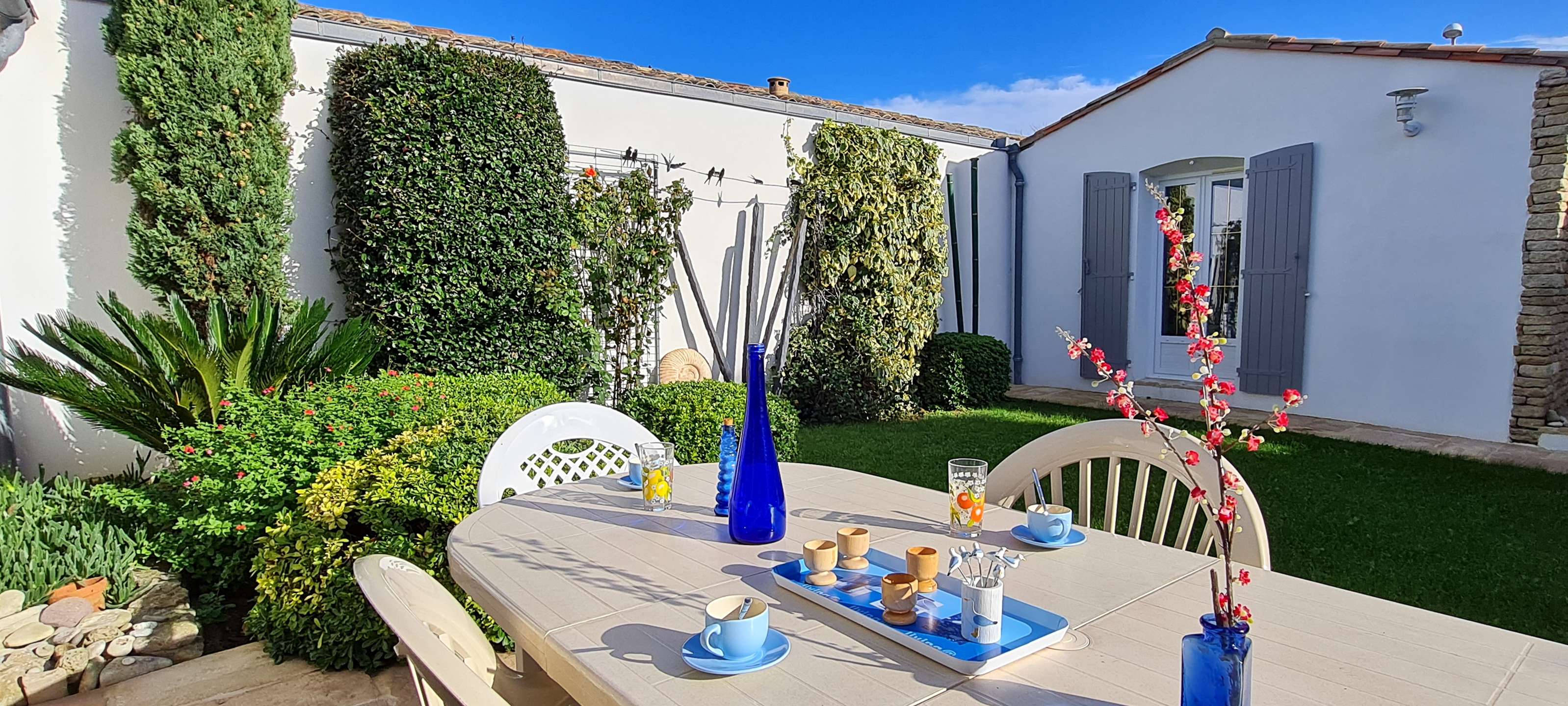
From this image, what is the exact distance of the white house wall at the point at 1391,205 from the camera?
5078mm

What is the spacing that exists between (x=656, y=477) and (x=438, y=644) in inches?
32.8

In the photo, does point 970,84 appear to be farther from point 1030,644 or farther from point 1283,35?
point 1030,644

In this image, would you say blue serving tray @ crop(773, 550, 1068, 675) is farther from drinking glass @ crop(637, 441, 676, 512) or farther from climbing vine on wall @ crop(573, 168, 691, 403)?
climbing vine on wall @ crop(573, 168, 691, 403)

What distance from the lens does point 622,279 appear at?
5.30 meters

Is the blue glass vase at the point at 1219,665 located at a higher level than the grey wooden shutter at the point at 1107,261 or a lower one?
lower

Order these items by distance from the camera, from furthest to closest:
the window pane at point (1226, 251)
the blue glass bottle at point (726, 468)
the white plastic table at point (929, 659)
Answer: the window pane at point (1226, 251), the blue glass bottle at point (726, 468), the white plastic table at point (929, 659)

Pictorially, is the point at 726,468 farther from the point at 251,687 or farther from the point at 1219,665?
the point at 251,687

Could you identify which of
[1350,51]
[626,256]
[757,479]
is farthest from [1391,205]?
[757,479]

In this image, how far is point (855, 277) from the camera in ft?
20.9

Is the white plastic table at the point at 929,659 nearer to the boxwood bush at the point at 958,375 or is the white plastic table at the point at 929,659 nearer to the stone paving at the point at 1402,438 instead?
the stone paving at the point at 1402,438

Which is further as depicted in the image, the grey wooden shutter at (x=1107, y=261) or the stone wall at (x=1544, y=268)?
the grey wooden shutter at (x=1107, y=261)

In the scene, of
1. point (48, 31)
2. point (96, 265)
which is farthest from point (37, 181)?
point (48, 31)

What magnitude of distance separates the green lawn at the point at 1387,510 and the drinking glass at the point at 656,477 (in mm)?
→ 2619

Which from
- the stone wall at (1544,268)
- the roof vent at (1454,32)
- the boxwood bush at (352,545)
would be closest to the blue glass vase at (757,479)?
the boxwood bush at (352,545)
